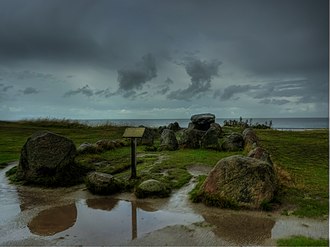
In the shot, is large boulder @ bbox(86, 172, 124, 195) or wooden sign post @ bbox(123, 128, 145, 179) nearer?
large boulder @ bbox(86, 172, 124, 195)

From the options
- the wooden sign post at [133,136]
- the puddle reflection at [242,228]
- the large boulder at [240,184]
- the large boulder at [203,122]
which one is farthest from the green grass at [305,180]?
the large boulder at [203,122]

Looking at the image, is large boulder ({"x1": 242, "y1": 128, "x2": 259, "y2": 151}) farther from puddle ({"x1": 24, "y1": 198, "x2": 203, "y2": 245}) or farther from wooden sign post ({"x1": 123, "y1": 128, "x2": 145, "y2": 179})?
puddle ({"x1": 24, "y1": 198, "x2": 203, "y2": 245})

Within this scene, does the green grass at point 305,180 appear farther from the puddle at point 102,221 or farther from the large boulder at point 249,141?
the puddle at point 102,221

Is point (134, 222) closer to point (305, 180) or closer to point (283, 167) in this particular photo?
point (305, 180)

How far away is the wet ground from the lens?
9359 mm

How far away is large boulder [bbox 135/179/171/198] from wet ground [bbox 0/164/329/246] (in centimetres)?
34

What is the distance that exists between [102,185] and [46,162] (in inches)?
158

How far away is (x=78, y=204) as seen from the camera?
13.3m

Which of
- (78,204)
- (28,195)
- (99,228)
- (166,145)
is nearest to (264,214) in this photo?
(99,228)

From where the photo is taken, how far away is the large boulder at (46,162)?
1694cm

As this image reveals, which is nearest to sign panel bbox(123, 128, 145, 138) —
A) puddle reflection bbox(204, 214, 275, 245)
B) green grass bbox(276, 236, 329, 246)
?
puddle reflection bbox(204, 214, 275, 245)

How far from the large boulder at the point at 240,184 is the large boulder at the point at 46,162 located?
7.70m

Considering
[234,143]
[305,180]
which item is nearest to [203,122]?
[234,143]

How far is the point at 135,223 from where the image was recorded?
1084 cm
